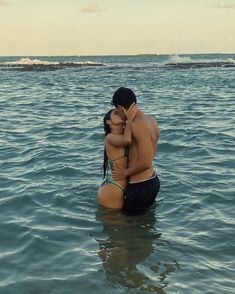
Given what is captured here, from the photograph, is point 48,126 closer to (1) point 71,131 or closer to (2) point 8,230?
(1) point 71,131

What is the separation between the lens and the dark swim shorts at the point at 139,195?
7824 mm

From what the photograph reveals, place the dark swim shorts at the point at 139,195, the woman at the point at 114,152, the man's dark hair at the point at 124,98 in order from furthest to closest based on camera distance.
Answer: the dark swim shorts at the point at 139,195 → the woman at the point at 114,152 → the man's dark hair at the point at 124,98

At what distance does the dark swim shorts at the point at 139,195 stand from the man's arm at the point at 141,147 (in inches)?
9.5

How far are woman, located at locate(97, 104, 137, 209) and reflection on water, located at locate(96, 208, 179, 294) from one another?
21cm

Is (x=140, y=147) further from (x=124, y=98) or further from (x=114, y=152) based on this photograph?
(x=124, y=98)

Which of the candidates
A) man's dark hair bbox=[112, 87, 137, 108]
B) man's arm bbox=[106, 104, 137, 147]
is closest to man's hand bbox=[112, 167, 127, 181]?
man's arm bbox=[106, 104, 137, 147]

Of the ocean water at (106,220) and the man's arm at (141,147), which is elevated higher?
the man's arm at (141,147)

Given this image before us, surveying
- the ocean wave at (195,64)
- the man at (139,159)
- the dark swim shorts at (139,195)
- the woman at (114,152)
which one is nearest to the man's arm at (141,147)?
the man at (139,159)

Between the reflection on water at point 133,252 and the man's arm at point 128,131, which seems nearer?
the reflection on water at point 133,252

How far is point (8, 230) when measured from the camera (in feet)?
24.6

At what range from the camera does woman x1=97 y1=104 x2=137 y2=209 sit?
750cm

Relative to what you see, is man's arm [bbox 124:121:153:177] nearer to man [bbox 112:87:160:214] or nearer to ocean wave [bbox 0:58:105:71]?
man [bbox 112:87:160:214]

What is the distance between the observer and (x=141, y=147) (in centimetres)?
751

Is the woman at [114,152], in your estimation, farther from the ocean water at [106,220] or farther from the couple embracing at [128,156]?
the ocean water at [106,220]
